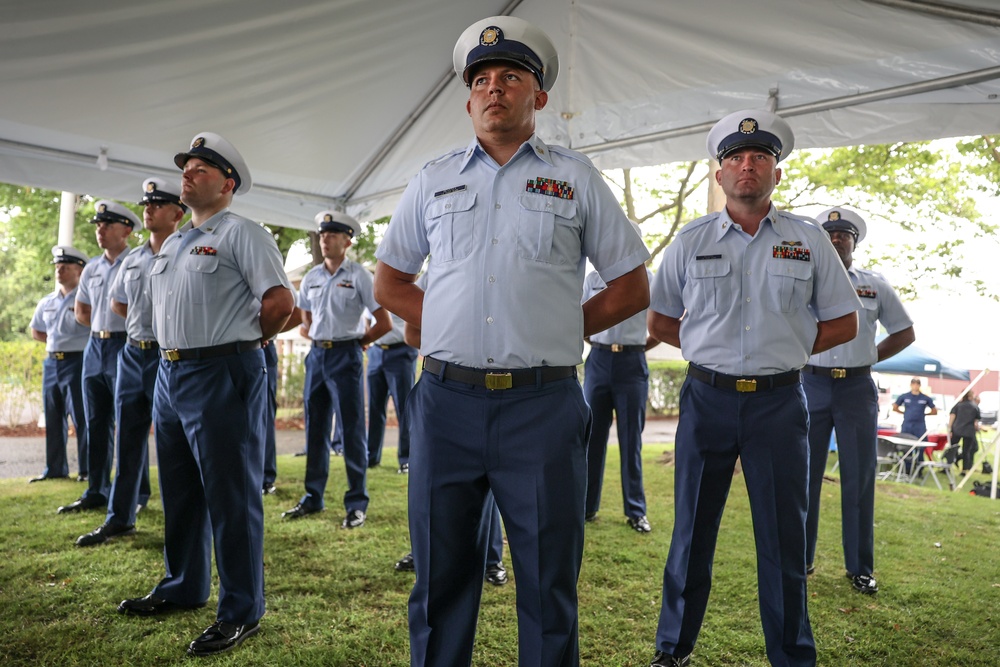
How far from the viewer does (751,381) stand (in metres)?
2.85

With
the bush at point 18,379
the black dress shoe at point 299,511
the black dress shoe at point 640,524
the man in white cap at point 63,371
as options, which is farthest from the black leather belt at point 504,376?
the bush at point 18,379

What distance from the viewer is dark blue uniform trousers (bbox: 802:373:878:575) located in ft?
14.0

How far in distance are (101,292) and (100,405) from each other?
913 millimetres

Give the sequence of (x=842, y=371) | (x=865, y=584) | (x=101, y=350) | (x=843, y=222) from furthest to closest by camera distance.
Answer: (x=101, y=350) → (x=843, y=222) → (x=842, y=371) → (x=865, y=584)

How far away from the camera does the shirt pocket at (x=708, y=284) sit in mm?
2994

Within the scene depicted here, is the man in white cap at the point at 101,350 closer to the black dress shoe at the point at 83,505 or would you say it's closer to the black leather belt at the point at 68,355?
the black dress shoe at the point at 83,505

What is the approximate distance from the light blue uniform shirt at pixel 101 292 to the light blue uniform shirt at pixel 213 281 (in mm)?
2495

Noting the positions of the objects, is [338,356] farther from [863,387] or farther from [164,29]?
[863,387]

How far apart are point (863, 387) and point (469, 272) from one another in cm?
327

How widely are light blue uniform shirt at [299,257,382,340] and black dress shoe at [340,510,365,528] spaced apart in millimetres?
1387

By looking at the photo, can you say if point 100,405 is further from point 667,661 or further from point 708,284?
point 708,284

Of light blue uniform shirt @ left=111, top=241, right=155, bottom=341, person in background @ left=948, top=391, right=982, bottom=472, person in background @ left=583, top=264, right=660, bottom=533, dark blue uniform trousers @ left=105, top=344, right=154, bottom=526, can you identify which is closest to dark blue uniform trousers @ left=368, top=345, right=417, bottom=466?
person in background @ left=583, top=264, right=660, bottom=533

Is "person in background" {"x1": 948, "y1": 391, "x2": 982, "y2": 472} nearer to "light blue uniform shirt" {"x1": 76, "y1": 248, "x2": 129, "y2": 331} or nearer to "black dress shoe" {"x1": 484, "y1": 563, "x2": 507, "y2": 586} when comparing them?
"black dress shoe" {"x1": 484, "y1": 563, "x2": 507, "y2": 586}

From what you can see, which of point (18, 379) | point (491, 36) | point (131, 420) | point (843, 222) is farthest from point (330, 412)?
point (18, 379)
